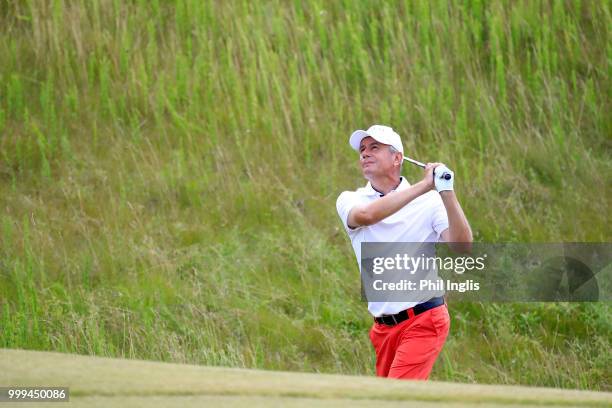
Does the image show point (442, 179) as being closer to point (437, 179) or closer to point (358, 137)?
point (437, 179)

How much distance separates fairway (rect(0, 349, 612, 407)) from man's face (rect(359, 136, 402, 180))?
10.8 feet

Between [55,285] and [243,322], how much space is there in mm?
1719

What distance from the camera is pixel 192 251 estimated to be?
8.45 metres

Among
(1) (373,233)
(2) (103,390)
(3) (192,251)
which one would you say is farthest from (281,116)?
(2) (103,390)

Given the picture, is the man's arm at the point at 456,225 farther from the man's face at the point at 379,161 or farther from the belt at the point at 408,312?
the man's face at the point at 379,161

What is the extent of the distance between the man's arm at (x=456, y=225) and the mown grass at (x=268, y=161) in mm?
2330

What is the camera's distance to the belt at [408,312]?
4.93 metres

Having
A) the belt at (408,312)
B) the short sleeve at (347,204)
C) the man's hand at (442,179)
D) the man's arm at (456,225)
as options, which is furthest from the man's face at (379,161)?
the belt at (408,312)

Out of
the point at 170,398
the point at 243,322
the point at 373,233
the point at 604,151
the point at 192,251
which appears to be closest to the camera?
the point at 170,398

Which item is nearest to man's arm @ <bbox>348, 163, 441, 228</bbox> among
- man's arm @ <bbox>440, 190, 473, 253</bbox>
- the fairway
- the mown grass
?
man's arm @ <bbox>440, 190, 473, 253</bbox>

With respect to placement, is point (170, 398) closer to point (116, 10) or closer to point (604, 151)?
point (604, 151)

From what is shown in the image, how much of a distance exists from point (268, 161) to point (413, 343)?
15.8 feet

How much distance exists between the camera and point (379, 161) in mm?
5270

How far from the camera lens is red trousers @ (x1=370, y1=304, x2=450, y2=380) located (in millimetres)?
4852
